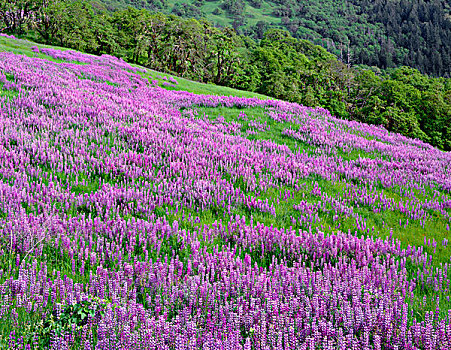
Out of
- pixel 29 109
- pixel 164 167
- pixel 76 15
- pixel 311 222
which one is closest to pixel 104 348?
pixel 311 222

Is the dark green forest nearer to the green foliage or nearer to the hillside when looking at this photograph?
the hillside

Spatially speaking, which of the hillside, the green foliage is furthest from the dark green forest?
the green foliage

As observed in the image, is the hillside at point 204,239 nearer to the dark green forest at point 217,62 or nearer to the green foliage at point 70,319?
the green foliage at point 70,319

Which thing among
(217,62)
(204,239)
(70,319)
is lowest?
(204,239)

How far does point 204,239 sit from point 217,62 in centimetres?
6333

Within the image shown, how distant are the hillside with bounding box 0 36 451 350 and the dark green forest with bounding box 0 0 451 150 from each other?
5044 centimetres

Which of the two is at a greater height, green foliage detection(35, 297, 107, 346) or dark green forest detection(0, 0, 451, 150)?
dark green forest detection(0, 0, 451, 150)

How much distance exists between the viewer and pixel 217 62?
63.8 m

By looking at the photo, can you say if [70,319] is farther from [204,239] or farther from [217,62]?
[217,62]

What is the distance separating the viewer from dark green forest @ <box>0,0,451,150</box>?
6025 cm

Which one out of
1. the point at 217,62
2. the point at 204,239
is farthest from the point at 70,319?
the point at 217,62

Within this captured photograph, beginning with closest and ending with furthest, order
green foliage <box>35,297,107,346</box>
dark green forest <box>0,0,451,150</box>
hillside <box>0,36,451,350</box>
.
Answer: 1. green foliage <box>35,297,107,346</box>
2. hillside <box>0,36,451,350</box>
3. dark green forest <box>0,0,451,150</box>

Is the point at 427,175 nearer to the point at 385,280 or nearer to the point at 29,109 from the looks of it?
the point at 385,280

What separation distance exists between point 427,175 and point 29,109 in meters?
12.6
